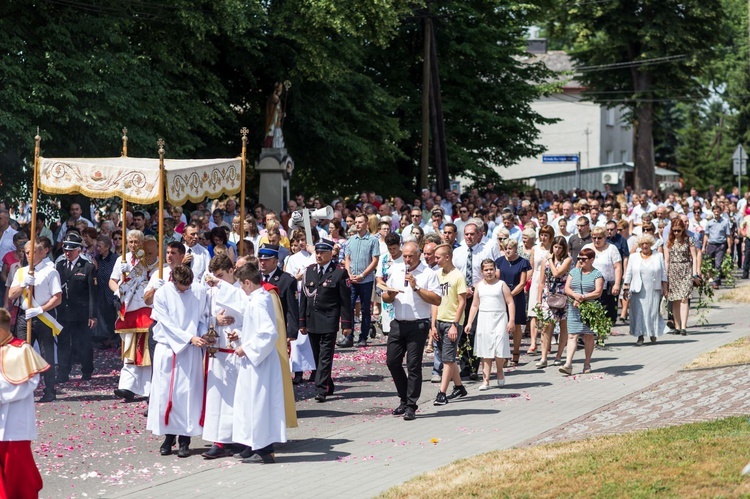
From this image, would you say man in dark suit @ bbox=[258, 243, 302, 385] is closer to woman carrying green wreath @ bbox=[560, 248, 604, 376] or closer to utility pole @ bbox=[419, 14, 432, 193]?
woman carrying green wreath @ bbox=[560, 248, 604, 376]

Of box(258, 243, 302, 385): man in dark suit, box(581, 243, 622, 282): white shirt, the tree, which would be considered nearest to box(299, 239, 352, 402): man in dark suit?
box(258, 243, 302, 385): man in dark suit

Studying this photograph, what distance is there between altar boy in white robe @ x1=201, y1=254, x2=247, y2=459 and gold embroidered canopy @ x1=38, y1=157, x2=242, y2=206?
2.41 meters

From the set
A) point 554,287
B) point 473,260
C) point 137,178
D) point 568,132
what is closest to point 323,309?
point 137,178

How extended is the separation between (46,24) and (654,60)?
28.2 m

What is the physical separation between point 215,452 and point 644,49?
38314mm

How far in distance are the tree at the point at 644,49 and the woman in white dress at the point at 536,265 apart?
29.2m

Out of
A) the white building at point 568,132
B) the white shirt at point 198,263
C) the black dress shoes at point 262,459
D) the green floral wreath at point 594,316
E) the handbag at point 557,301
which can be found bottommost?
the black dress shoes at point 262,459

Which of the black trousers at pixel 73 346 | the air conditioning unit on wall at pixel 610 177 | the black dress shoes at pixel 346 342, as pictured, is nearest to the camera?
the black trousers at pixel 73 346

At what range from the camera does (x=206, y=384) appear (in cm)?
1081

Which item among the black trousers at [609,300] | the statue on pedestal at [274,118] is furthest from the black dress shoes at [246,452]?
the statue on pedestal at [274,118]

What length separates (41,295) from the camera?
13.2 metres

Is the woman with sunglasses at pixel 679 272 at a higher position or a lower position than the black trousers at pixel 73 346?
higher

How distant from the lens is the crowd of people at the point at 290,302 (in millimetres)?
10602

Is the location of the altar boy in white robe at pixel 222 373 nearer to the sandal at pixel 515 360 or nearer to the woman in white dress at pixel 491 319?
the woman in white dress at pixel 491 319
